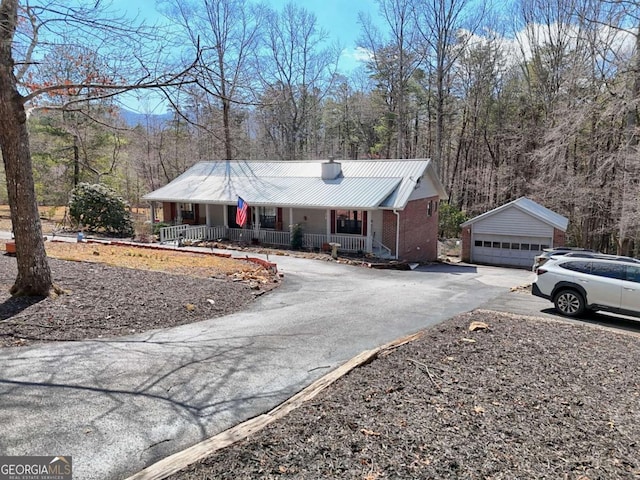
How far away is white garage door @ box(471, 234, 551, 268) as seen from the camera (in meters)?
26.6

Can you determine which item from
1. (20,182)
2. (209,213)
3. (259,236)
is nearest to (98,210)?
(209,213)

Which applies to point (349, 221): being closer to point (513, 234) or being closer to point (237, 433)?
point (513, 234)

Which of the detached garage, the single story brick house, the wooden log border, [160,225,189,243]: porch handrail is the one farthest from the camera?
the detached garage

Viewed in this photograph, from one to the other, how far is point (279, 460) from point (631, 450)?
9.64ft

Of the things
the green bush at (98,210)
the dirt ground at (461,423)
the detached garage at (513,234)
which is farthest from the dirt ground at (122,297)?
the detached garage at (513,234)

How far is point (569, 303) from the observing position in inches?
409

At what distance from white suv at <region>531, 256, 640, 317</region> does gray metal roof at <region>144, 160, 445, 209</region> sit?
9.94 metres

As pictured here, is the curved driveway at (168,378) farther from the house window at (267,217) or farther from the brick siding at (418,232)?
the house window at (267,217)

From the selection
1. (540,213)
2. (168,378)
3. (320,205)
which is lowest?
(168,378)

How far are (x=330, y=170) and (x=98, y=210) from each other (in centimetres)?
1268

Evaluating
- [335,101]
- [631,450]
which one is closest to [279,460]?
[631,450]

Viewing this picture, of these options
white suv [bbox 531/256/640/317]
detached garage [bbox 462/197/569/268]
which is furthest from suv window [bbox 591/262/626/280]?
detached garage [bbox 462/197/569/268]

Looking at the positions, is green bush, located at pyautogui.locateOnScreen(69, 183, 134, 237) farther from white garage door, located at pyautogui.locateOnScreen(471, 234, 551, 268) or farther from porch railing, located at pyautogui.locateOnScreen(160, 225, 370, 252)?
white garage door, located at pyautogui.locateOnScreen(471, 234, 551, 268)

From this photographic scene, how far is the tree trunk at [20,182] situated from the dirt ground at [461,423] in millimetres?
6252
